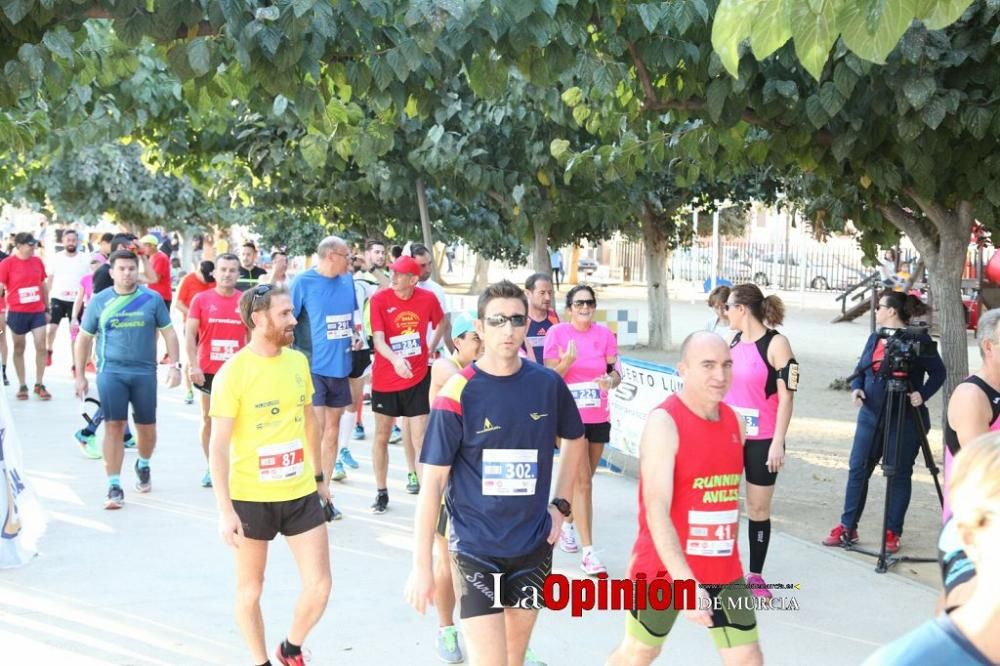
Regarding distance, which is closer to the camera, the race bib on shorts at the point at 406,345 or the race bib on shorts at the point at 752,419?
the race bib on shorts at the point at 752,419

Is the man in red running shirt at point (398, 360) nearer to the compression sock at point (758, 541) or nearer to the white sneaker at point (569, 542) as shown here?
the white sneaker at point (569, 542)

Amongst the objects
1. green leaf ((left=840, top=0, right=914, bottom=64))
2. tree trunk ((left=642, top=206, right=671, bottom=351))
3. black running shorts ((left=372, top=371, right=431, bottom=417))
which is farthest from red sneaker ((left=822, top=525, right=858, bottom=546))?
tree trunk ((left=642, top=206, right=671, bottom=351))

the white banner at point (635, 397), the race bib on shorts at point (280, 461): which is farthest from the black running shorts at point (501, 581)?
the white banner at point (635, 397)

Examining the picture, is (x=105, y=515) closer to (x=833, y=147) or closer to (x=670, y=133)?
(x=670, y=133)

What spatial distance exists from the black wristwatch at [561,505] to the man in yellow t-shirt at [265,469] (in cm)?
113

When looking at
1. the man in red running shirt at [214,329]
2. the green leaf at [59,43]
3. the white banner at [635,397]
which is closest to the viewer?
the green leaf at [59,43]

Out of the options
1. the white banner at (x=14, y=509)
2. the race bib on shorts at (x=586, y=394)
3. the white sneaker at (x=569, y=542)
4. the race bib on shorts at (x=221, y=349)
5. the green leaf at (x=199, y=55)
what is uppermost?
the green leaf at (x=199, y=55)

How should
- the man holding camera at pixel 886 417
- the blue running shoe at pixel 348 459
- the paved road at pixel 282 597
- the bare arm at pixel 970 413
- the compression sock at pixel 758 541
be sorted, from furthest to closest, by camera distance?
the blue running shoe at pixel 348 459, the man holding camera at pixel 886 417, the compression sock at pixel 758 541, the paved road at pixel 282 597, the bare arm at pixel 970 413

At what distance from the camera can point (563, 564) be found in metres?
7.28

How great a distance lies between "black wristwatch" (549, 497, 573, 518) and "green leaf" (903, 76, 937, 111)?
3.34 meters

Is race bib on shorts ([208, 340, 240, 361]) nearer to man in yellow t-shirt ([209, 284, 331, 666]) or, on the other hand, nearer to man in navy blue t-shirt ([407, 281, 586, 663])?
man in yellow t-shirt ([209, 284, 331, 666])

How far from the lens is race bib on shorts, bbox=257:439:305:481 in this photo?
5109 mm

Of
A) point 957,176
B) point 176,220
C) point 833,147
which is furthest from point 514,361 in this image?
point 176,220

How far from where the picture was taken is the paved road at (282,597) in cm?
581
